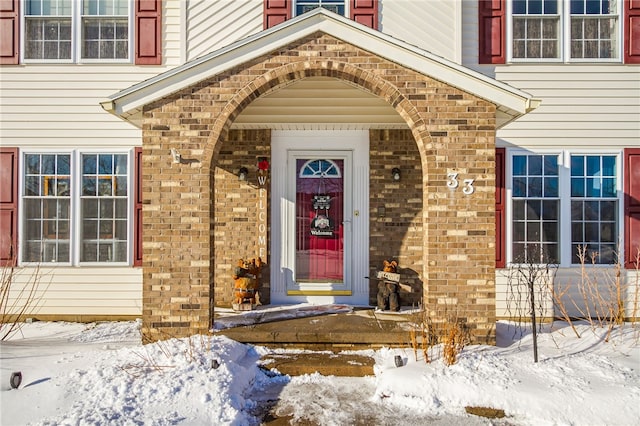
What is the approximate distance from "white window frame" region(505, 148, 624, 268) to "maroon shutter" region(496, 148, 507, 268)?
0.06 m

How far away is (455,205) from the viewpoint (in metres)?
4.89

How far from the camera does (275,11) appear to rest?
6.73 meters

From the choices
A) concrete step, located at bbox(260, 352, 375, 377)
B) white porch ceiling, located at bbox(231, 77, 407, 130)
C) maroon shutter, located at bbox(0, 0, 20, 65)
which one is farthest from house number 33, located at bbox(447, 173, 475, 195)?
maroon shutter, located at bbox(0, 0, 20, 65)

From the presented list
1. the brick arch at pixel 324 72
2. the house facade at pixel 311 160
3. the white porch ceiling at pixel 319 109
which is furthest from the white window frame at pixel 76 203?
the brick arch at pixel 324 72

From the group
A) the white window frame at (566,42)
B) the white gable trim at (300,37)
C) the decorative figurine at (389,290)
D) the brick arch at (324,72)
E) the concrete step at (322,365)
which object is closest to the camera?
the concrete step at (322,365)

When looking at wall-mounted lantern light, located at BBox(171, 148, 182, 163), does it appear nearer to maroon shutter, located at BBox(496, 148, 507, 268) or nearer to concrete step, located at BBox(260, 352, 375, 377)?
concrete step, located at BBox(260, 352, 375, 377)

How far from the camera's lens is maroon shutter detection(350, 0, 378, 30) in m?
6.68

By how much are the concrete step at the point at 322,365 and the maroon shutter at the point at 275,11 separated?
5342 mm

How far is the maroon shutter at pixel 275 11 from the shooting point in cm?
672

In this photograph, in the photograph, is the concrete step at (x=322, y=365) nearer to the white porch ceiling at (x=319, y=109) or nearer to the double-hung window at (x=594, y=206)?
the white porch ceiling at (x=319, y=109)

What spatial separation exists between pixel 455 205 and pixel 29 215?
275 inches

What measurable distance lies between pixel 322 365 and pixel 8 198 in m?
6.17

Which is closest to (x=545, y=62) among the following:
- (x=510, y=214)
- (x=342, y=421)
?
(x=510, y=214)

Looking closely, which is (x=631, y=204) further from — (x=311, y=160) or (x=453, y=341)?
(x=311, y=160)
